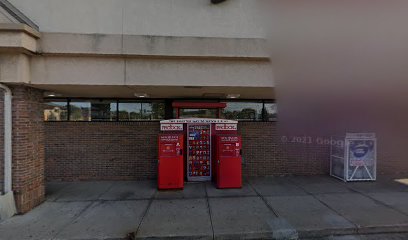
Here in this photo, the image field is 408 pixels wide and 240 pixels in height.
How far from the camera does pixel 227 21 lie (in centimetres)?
552

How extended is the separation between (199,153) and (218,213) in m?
2.76

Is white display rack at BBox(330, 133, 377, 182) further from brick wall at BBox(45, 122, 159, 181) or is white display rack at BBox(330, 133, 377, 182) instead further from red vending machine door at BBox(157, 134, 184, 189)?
brick wall at BBox(45, 122, 159, 181)

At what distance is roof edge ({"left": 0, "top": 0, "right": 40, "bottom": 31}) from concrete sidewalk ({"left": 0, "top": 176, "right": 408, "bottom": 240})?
3997 millimetres

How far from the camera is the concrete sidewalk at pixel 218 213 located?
4.49 m

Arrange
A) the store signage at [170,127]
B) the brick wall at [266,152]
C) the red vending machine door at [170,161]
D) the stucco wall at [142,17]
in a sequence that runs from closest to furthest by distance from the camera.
A: 1. the stucco wall at [142,17]
2. the red vending machine door at [170,161]
3. the store signage at [170,127]
4. the brick wall at [266,152]

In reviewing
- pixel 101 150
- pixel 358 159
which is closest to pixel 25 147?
pixel 101 150

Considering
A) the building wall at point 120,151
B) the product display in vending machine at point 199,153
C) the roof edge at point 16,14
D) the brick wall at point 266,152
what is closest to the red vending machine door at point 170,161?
the product display in vending machine at point 199,153

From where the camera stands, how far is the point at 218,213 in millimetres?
5262

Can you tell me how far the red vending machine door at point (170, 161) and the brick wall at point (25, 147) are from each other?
9.62ft

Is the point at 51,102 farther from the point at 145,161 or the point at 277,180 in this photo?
the point at 277,180

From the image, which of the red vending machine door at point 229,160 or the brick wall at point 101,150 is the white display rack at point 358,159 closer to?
the red vending machine door at point 229,160

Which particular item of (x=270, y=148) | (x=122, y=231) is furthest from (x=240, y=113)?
(x=122, y=231)

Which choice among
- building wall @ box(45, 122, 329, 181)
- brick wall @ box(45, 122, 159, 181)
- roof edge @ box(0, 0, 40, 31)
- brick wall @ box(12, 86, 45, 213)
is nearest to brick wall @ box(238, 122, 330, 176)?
building wall @ box(45, 122, 329, 181)

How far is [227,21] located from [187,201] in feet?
14.0
